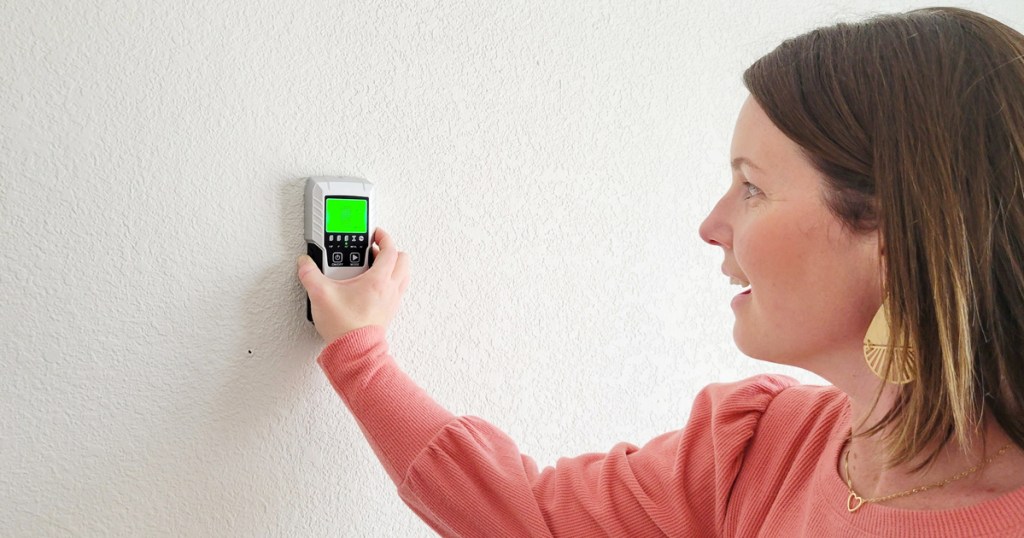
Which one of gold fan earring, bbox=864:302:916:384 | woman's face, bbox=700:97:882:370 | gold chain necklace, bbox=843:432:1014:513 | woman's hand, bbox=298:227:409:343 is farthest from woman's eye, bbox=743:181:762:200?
woman's hand, bbox=298:227:409:343

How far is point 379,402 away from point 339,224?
0.20 metres

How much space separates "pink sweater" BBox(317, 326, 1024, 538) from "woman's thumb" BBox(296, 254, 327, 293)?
2.6 inches

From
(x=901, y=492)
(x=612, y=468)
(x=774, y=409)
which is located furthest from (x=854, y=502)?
(x=612, y=468)

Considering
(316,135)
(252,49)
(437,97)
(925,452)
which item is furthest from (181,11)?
(925,452)

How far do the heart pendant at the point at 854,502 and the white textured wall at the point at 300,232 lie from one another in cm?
38

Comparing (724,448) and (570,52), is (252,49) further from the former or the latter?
Answer: (724,448)

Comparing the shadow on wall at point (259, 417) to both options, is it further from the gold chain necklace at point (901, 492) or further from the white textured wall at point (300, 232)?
the gold chain necklace at point (901, 492)

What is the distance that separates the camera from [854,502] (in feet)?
2.64

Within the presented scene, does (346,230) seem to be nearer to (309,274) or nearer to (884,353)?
(309,274)

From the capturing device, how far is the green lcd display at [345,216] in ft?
3.03

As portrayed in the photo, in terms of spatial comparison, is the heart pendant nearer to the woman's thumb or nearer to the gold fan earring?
the gold fan earring

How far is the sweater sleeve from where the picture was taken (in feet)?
2.93

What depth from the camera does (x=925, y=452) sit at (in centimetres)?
78

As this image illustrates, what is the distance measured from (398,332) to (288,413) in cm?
15
